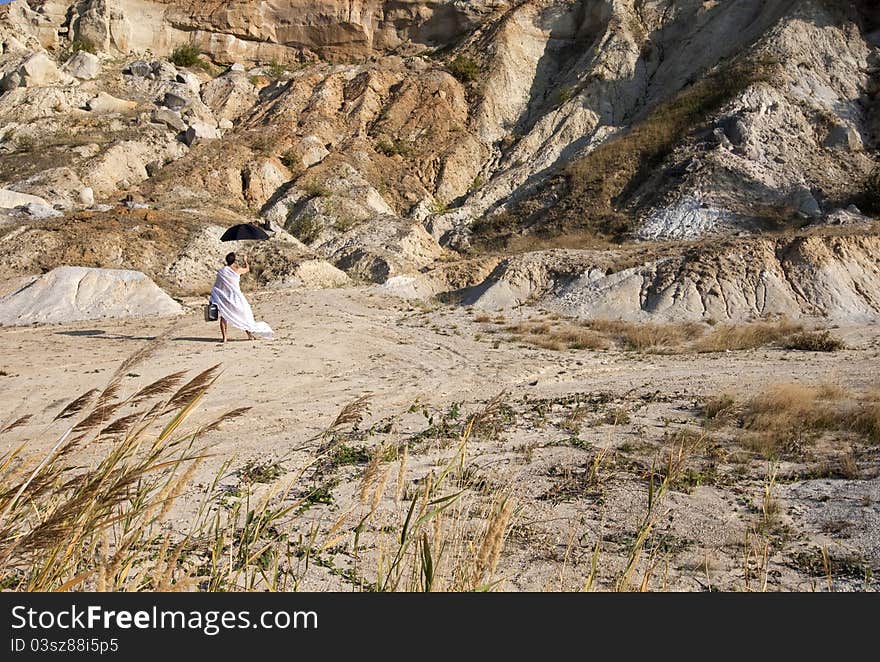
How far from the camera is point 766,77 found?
26.0 meters

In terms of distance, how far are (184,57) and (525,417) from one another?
41.2 m

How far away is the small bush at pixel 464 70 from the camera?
3606cm

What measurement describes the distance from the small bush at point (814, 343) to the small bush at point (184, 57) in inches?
1585

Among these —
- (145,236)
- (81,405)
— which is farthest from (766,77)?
(81,405)

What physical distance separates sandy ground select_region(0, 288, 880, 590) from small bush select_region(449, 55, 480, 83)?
2543cm

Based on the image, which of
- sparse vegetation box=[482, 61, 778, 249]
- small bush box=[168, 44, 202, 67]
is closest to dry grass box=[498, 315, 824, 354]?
sparse vegetation box=[482, 61, 778, 249]

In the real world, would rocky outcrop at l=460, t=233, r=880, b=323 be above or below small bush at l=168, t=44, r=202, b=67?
below

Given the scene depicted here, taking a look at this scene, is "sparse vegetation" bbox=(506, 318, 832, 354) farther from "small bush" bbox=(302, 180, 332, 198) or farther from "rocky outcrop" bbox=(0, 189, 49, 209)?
"rocky outcrop" bbox=(0, 189, 49, 209)

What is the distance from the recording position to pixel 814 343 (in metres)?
11.5

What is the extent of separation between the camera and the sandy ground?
12.7 ft

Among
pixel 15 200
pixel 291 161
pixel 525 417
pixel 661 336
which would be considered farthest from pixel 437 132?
pixel 525 417

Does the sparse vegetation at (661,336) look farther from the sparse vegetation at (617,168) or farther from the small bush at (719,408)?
the sparse vegetation at (617,168)

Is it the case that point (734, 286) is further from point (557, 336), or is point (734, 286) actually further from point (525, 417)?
point (525, 417)

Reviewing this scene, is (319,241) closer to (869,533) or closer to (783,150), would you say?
(783,150)
